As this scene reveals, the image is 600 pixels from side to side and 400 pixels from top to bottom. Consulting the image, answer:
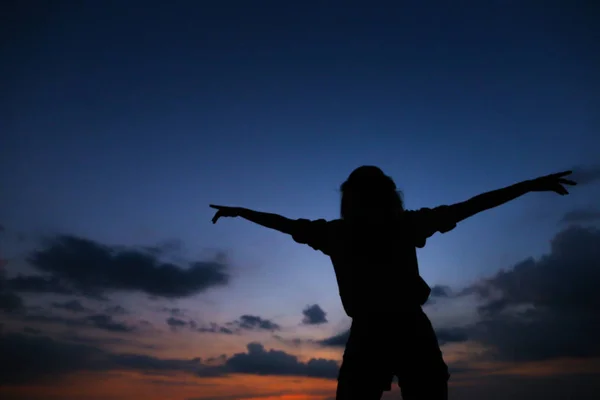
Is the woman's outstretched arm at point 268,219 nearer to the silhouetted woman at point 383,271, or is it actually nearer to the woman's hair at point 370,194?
the silhouetted woman at point 383,271

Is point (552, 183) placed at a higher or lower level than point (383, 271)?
higher

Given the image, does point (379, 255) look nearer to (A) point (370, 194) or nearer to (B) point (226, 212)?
(A) point (370, 194)

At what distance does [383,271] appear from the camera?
4.66 metres

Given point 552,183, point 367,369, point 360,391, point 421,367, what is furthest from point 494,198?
point 360,391

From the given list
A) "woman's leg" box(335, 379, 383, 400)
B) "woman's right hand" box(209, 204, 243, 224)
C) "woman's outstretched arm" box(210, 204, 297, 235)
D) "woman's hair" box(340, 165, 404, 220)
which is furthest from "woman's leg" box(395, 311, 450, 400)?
"woman's right hand" box(209, 204, 243, 224)

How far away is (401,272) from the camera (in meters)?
4.66

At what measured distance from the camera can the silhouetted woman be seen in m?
4.38

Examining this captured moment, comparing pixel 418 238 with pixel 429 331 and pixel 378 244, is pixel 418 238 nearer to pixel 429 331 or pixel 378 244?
pixel 378 244

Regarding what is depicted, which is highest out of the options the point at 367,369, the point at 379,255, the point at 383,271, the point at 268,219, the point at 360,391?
the point at 268,219

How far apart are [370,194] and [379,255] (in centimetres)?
71

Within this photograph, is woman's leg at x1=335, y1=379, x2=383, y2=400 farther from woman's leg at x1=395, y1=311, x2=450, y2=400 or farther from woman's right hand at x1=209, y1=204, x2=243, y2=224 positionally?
woman's right hand at x1=209, y1=204, x2=243, y2=224

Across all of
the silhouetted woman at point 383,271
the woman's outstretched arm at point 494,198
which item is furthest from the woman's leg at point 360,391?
the woman's outstretched arm at point 494,198

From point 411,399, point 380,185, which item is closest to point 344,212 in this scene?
point 380,185

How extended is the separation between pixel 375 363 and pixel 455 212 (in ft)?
6.14
